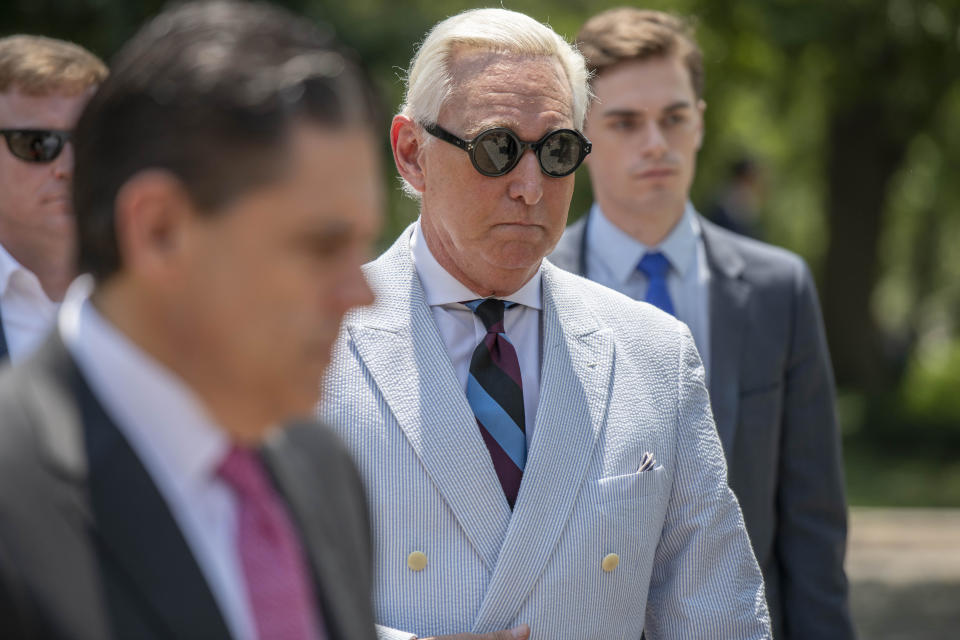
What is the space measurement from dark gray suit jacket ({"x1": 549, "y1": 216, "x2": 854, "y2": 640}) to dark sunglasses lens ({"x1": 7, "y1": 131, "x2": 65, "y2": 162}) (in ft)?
6.87

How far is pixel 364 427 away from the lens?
2.74m

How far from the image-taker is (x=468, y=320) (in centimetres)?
300

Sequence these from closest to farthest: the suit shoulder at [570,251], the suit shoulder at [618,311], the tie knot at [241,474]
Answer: the tie knot at [241,474]
the suit shoulder at [618,311]
the suit shoulder at [570,251]

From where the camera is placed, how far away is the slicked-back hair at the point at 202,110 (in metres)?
1.48

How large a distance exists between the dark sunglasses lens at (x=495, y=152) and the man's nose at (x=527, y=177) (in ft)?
0.07

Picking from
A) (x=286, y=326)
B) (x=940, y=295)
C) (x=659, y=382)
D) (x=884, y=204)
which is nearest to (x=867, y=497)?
(x=884, y=204)

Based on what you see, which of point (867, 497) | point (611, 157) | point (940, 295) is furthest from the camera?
point (940, 295)

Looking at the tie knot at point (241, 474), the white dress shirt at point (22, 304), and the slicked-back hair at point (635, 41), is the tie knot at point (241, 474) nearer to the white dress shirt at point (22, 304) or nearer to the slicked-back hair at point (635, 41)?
the white dress shirt at point (22, 304)

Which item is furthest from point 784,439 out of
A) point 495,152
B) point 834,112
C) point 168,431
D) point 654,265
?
point 834,112

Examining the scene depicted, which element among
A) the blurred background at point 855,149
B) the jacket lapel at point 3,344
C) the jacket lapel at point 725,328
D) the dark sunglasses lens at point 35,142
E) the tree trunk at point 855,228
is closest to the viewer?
the jacket lapel at point 3,344

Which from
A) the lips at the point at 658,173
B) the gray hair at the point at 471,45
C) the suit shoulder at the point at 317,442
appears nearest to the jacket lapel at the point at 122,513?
the suit shoulder at the point at 317,442

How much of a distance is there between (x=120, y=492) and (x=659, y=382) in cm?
173

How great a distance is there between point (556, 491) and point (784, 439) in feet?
5.01

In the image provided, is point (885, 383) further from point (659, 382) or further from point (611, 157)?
point (659, 382)
